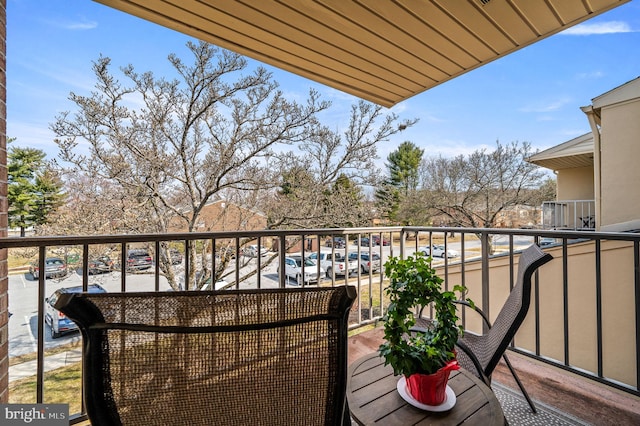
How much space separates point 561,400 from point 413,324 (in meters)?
1.58

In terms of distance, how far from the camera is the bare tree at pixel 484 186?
39.1 feet

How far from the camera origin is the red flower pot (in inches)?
42.0

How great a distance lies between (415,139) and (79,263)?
606 inches

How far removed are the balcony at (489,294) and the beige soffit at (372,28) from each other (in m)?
1.46

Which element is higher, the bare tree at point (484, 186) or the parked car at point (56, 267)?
the bare tree at point (484, 186)

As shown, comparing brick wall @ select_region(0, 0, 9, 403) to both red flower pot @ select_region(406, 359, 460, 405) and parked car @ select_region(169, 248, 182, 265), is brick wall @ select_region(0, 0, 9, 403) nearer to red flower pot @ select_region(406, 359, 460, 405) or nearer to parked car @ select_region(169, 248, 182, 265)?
red flower pot @ select_region(406, 359, 460, 405)

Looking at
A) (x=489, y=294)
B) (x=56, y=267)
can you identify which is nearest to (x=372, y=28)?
(x=489, y=294)

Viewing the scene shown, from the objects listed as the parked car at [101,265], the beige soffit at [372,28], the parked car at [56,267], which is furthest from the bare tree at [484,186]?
the parked car at [56,267]

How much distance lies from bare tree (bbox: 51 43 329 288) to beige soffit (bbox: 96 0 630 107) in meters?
3.91

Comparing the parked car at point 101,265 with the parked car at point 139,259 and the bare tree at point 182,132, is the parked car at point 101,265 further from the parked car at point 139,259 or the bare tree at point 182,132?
the bare tree at point 182,132

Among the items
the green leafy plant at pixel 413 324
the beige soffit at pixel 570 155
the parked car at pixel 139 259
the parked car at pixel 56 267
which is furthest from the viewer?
the beige soffit at pixel 570 155

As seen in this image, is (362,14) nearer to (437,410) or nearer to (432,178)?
(437,410)

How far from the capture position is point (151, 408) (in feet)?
2.42

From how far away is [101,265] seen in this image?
17.8 ft
